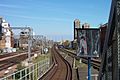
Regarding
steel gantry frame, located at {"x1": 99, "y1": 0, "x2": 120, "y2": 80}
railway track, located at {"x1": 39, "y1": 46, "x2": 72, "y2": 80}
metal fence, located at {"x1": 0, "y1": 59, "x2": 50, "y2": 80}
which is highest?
steel gantry frame, located at {"x1": 99, "y1": 0, "x2": 120, "y2": 80}

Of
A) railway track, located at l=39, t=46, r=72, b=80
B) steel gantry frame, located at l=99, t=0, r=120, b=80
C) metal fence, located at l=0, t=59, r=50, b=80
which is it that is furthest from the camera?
railway track, located at l=39, t=46, r=72, b=80

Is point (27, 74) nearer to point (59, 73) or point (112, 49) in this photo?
point (112, 49)

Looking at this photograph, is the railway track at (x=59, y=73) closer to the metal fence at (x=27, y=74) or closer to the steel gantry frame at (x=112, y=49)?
the metal fence at (x=27, y=74)

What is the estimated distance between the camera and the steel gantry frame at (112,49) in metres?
3.27

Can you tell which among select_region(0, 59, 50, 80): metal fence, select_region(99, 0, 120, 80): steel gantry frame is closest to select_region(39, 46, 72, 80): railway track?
select_region(0, 59, 50, 80): metal fence

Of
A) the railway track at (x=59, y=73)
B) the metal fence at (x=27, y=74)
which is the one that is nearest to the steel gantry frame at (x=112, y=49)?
the metal fence at (x=27, y=74)

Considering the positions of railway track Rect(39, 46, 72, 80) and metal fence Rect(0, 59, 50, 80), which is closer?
Answer: metal fence Rect(0, 59, 50, 80)

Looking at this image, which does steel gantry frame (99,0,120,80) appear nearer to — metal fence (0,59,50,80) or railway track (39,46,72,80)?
metal fence (0,59,50,80)

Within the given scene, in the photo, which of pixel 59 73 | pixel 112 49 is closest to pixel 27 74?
pixel 112 49

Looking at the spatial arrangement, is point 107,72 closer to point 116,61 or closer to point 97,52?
→ point 116,61

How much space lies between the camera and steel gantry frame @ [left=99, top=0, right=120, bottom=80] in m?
3.27

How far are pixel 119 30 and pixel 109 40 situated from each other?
1.81 ft

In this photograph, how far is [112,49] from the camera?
3.78 metres

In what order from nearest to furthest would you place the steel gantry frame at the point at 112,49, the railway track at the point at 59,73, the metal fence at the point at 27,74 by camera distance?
the steel gantry frame at the point at 112,49
the metal fence at the point at 27,74
the railway track at the point at 59,73
